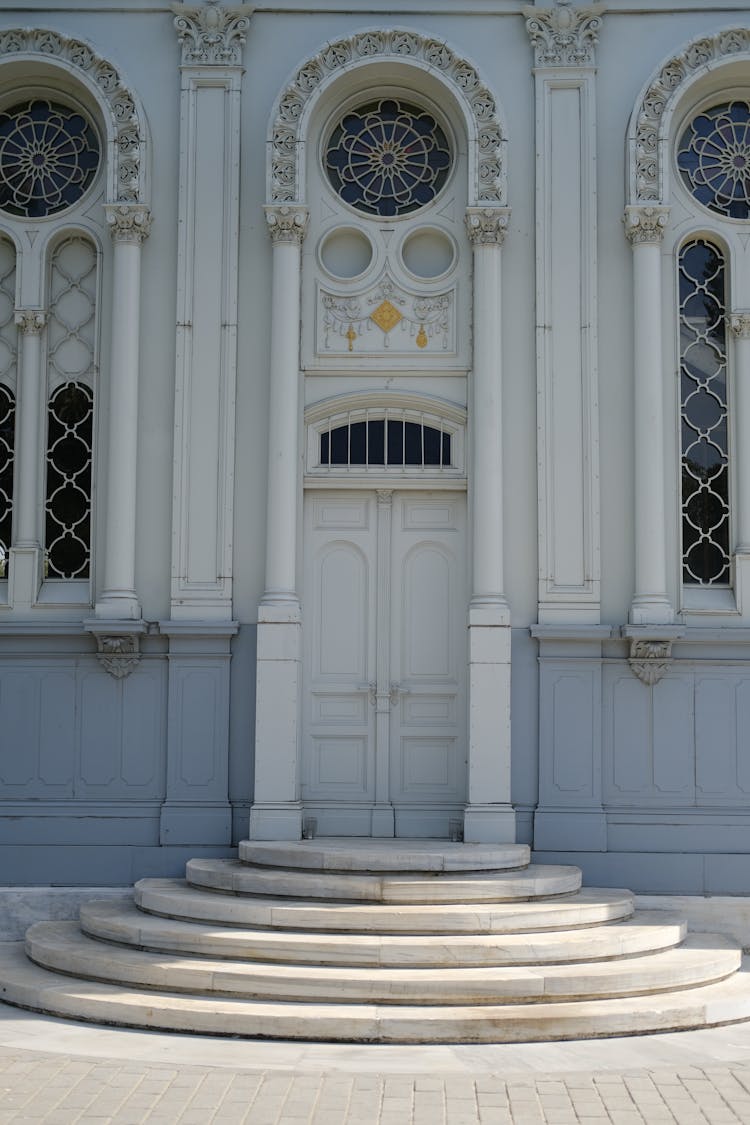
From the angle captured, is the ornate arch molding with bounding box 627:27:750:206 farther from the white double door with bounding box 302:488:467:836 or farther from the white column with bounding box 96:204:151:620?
the white column with bounding box 96:204:151:620

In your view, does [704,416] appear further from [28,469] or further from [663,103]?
A: [28,469]

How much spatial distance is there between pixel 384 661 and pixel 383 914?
9.34 ft

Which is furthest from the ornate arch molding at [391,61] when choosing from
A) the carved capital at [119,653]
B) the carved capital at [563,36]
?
the carved capital at [119,653]

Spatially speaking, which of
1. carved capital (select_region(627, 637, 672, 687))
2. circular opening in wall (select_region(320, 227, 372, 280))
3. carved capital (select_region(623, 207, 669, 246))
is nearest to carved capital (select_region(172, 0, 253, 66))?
circular opening in wall (select_region(320, 227, 372, 280))

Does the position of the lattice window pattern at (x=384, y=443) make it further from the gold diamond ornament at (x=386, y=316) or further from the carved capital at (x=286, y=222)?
the carved capital at (x=286, y=222)

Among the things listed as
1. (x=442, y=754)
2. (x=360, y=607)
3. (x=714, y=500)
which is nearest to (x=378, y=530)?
(x=360, y=607)

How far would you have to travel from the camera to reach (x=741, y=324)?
12.3 m

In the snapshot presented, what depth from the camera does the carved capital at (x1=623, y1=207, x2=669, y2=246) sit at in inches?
479

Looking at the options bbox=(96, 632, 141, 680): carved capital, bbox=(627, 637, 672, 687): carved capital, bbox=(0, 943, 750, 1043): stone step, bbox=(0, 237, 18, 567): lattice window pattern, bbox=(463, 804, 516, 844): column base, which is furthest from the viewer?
bbox=(0, 237, 18, 567): lattice window pattern

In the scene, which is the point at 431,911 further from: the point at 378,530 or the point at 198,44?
the point at 198,44

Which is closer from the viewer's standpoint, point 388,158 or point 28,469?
point 28,469

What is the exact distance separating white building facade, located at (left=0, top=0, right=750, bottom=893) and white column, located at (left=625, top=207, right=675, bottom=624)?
0.03 m

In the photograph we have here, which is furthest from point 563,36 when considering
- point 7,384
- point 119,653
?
point 119,653

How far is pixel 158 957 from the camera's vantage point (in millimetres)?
9703
